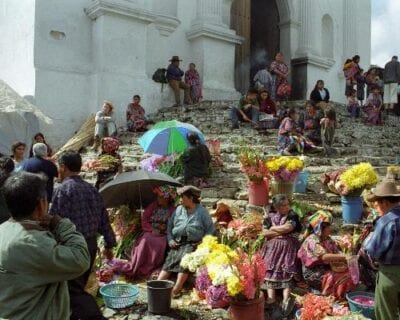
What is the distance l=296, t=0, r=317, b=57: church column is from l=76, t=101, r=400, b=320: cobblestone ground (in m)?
3.75

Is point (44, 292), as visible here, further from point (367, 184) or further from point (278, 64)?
point (278, 64)

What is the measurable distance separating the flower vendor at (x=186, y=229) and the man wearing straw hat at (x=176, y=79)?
8.76 meters

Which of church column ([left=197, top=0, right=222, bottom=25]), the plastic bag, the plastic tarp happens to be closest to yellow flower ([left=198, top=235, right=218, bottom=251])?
the plastic bag

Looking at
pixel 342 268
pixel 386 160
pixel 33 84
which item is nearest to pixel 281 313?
pixel 342 268

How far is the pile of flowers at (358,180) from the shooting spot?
20.0ft

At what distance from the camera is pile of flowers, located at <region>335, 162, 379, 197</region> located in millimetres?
6105

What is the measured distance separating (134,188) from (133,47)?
789 cm

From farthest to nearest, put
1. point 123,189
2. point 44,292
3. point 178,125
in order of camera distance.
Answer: point 178,125 → point 123,189 → point 44,292

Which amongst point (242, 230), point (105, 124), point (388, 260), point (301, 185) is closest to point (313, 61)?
point (105, 124)

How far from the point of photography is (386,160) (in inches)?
376

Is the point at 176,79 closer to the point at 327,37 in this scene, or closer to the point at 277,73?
the point at 277,73

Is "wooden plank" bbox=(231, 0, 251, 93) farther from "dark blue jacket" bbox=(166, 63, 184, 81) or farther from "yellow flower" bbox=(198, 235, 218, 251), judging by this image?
"yellow flower" bbox=(198, 235, 218, 251)

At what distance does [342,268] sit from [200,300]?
150cm

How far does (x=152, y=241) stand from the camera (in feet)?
19.9
